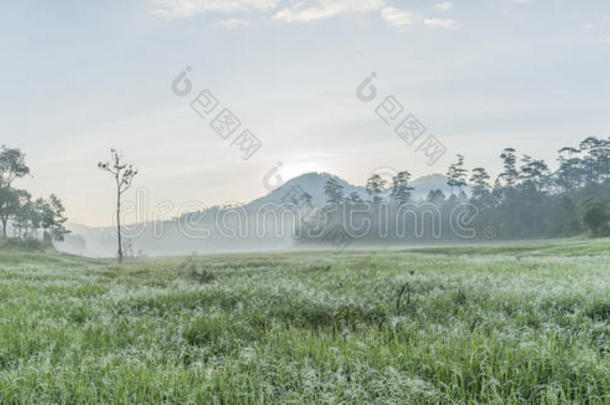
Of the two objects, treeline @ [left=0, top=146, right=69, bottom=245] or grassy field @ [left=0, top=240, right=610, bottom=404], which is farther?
treeline @ [left=0, top=146, right=69, bottom=245]

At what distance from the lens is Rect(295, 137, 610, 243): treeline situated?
88938mm

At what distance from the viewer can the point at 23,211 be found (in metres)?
79.2

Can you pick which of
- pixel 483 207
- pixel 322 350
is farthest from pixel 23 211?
pixel 483 207

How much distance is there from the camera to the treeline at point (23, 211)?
72.9 meters

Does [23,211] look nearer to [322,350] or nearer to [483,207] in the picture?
[322,350]

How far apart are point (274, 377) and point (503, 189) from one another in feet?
371

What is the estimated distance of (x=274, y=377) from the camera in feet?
13.8

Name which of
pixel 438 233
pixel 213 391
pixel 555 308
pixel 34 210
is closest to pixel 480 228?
pixel 438 233

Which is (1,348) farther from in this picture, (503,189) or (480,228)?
(503,189)

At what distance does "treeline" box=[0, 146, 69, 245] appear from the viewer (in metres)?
72.9

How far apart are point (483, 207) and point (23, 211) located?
117867 millimetres

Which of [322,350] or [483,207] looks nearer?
[322,350]

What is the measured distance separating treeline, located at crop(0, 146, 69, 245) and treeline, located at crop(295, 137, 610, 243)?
69.4 m

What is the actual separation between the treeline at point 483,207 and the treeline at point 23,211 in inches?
2734
